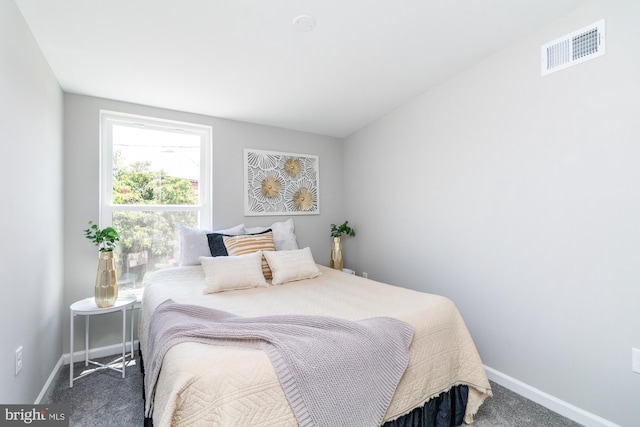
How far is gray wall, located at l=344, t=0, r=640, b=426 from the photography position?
5.24ft

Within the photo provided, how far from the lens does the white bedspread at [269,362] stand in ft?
3.44

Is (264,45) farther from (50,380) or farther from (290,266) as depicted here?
(50,380)

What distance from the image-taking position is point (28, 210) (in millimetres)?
1741

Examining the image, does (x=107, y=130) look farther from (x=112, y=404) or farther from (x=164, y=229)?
(x=112, y=404)

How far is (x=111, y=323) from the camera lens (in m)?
2.63

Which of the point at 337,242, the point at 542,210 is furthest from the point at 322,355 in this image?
the point at 337,242

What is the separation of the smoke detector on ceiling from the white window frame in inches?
64.4

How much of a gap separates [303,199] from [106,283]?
2.07 meters

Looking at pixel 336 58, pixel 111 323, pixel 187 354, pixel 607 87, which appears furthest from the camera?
pixel 111 323

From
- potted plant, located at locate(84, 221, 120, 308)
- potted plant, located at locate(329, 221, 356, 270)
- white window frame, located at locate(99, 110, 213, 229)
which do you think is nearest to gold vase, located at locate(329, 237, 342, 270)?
potted plant, located at locate(329, 221, 356, 270)

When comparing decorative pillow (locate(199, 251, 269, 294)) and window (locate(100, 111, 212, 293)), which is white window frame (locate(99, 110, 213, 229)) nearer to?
window (locate(100, 111, 212, 293))

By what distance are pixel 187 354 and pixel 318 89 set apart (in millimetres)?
2256

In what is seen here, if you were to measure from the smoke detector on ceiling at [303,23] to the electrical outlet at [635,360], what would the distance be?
98.0 inches

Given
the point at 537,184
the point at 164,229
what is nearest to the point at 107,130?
the point at 164,229
